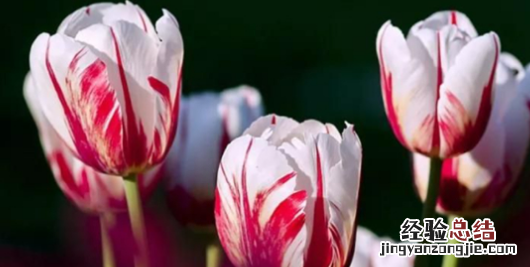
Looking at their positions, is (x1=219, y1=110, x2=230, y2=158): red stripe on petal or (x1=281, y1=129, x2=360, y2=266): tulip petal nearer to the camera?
(x1=281, y1=129, x2=360, y2=266): tulip petal

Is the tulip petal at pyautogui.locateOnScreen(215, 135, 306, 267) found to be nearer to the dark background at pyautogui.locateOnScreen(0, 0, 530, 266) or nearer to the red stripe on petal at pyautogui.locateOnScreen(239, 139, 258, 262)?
the red stripe on petal at pyautogui.locateOnScreen(239, 139, 258, 262)

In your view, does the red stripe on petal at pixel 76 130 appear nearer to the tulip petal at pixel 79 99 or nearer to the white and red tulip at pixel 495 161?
the tulip petal at pixel 79 99

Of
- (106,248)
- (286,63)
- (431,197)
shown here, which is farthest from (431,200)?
(286,63)

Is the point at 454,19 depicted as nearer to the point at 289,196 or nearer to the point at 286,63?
the point at 289,196

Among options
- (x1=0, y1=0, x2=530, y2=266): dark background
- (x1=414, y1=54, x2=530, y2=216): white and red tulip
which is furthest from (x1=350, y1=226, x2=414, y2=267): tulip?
(x1=0, y1=0, x2=530, y2=266): dark background

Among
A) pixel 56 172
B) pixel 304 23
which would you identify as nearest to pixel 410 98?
pixel 56 172

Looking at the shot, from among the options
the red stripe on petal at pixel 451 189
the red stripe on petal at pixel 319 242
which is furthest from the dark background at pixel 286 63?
the red stripe on petal at pixel 319 242

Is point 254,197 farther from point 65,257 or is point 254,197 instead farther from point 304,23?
point 304,23
